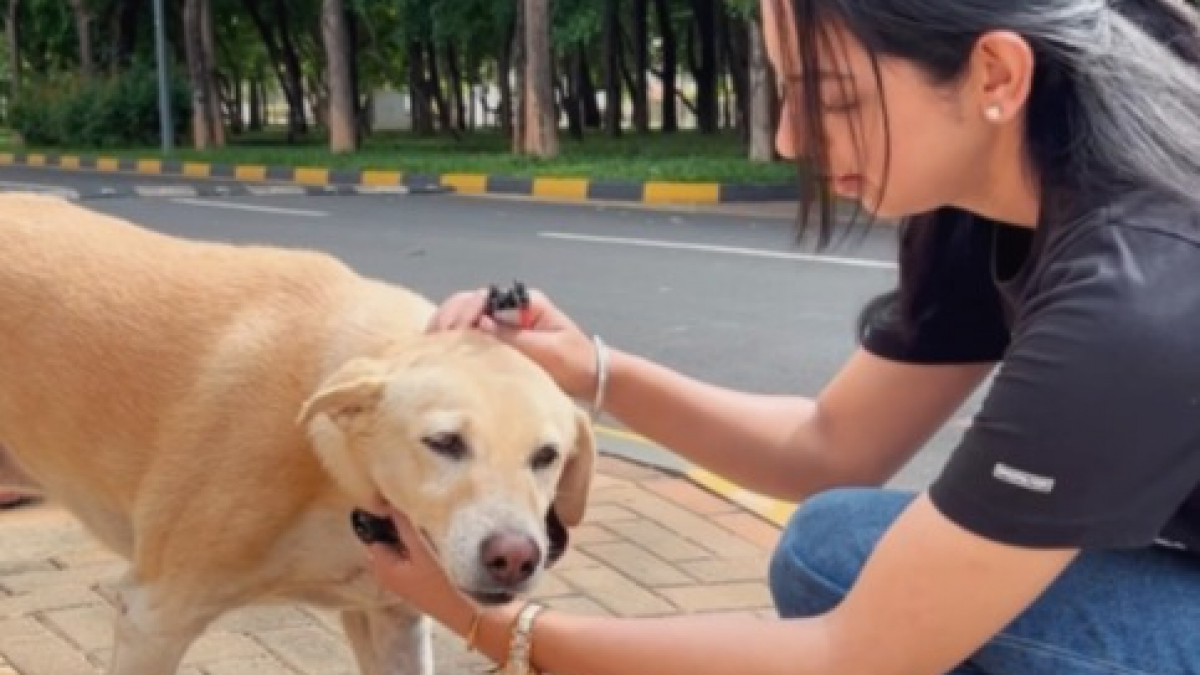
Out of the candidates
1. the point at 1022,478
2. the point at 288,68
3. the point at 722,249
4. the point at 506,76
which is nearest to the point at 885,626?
the point at 1022,478

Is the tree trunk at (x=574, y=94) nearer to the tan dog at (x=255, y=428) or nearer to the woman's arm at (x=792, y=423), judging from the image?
the tan dog at (x=255, y=428)

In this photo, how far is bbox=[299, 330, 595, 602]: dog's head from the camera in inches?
88.7

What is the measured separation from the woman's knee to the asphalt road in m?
1.94

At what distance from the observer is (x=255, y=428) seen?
2.82 metres

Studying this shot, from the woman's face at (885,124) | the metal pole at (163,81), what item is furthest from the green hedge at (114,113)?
the woman's face at (885,124)

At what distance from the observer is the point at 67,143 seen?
102ft

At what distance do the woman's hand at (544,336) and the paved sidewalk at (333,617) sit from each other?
92 centimetres

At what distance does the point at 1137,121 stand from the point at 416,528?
1.13 metres

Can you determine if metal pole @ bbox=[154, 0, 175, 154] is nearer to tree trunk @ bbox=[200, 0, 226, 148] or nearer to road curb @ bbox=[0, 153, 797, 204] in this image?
tree trunk @ bbox=[200, 0, 226, 148]

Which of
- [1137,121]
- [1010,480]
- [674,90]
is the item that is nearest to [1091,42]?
[1137,121]

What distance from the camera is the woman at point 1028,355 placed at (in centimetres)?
172

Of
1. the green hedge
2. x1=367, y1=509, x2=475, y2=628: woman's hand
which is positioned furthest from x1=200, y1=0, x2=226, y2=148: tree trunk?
x1=367, y1=509, x2=475, y2=628: woman's hand

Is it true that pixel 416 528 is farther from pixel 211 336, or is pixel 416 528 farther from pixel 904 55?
pixel 904 55

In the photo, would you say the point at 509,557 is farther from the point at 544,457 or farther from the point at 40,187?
the point at 40,187
